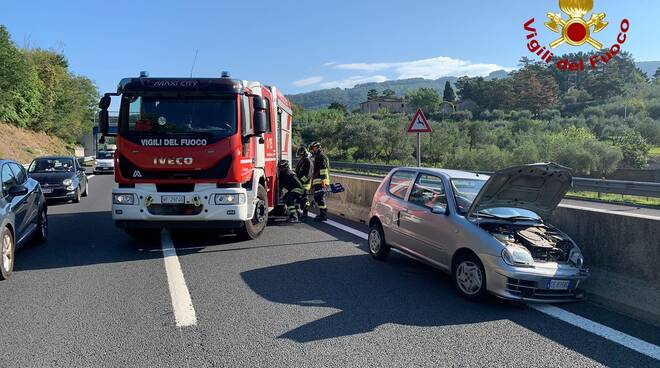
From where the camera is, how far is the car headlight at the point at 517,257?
17.3 ft

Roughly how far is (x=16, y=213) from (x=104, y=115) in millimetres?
2119

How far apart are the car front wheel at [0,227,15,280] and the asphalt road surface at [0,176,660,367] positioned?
0.15m

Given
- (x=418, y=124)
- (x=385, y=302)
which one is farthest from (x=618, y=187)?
(x=385, y=302)

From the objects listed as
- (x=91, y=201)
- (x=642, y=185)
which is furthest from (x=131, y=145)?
(x=642, y=185)

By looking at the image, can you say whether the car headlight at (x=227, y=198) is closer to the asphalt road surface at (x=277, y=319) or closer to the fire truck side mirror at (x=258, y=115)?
the asphalt road surface at (x=277, y=319)

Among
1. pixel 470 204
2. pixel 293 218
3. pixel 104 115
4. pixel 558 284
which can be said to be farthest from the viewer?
pixel 293 218

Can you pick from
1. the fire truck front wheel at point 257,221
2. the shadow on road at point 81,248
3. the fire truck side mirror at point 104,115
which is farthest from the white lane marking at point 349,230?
the fire truck side mirror at point 104,115

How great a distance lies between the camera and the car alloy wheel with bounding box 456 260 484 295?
5.55 meters

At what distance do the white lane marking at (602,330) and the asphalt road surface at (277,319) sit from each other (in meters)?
0.01

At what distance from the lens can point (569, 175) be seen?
5.79 meters

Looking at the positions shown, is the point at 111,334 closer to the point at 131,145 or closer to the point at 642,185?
the point at 131,145

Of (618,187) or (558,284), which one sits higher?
(558,284)

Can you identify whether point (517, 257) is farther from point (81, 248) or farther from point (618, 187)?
point (618, 187)

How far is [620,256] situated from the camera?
5.55 metres
